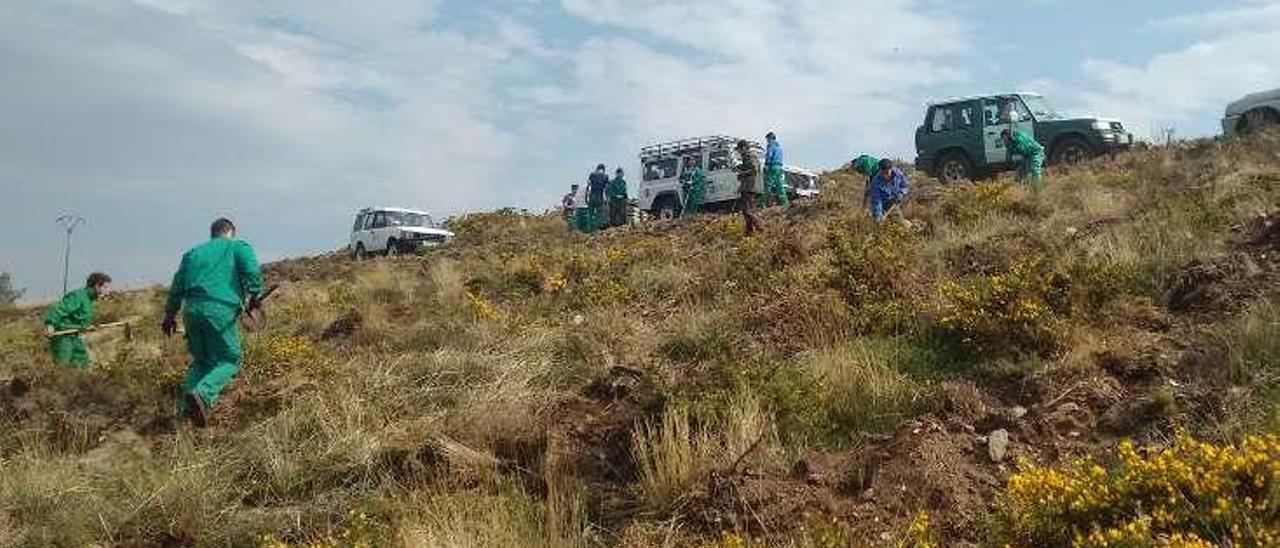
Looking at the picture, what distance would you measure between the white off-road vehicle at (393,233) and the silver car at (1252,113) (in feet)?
54.9

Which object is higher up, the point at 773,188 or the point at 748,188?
the point at 773,188

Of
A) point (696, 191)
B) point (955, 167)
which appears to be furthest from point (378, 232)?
point (955, 167)

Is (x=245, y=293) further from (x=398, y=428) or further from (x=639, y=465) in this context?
(x=639, y=465)

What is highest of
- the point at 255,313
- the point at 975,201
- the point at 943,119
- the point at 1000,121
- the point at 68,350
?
the point at 943,119

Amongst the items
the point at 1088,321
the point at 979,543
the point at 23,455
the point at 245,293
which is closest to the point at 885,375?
the point at 1088,321

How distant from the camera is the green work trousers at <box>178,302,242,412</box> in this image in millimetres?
7574

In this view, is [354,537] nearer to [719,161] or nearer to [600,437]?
[600,437]

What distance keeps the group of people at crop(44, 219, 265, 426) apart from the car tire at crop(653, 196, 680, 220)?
1444cm

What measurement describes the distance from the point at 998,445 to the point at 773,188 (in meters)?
13.5

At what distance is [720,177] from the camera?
69.9 ft

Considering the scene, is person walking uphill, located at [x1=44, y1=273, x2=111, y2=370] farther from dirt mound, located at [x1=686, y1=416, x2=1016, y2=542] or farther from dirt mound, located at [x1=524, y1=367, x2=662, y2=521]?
dirt mound, located at [x1=686, y1=416, x2=1016, y2=542]

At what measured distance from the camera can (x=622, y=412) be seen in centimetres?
628

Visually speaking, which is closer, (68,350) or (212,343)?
(212,343)

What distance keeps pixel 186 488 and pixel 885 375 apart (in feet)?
12.4
